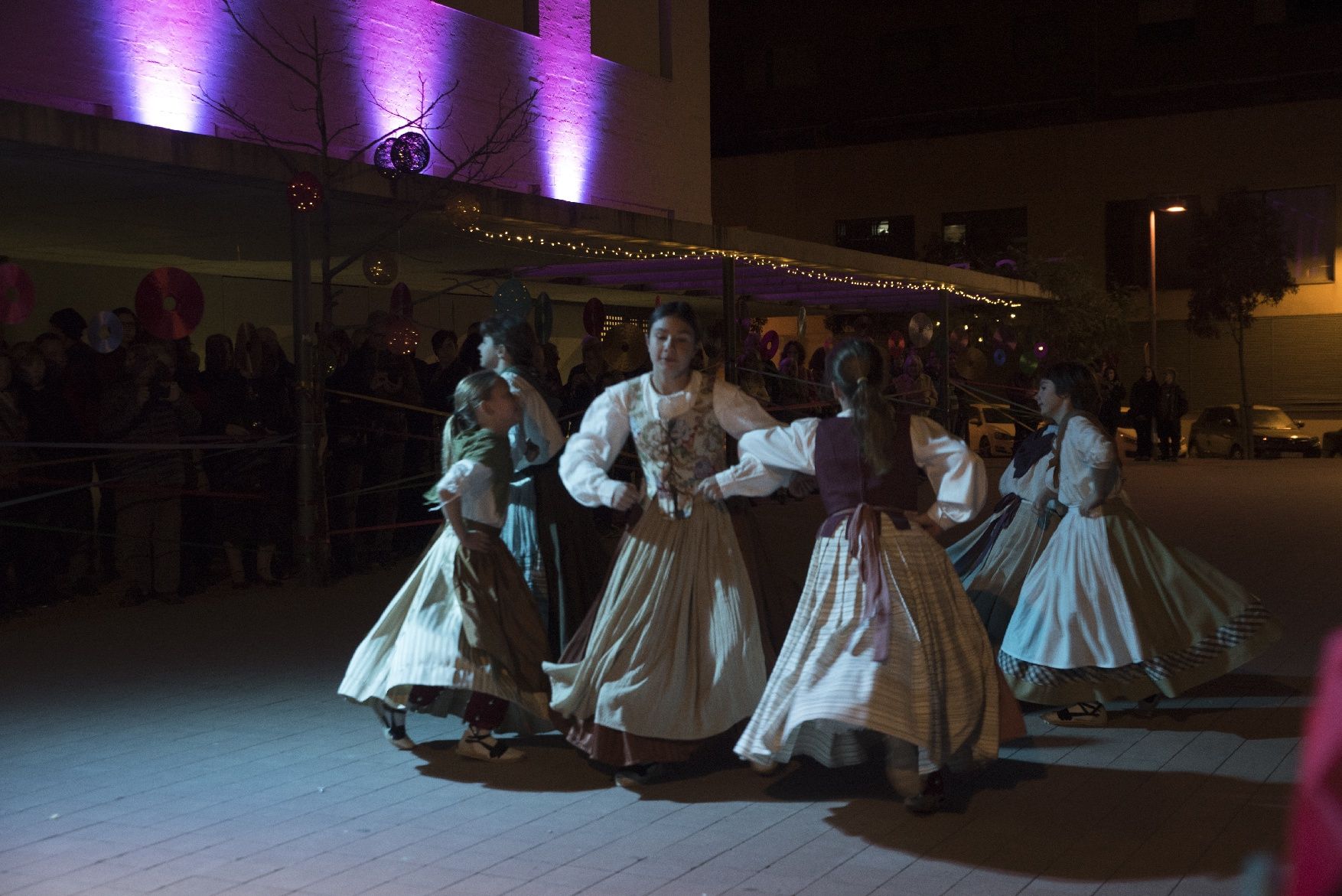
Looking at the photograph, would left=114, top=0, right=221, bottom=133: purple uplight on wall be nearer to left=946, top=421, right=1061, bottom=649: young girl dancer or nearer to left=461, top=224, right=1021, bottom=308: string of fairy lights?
left=461, top=224, right=1021, bottom=308: string of fairy lights

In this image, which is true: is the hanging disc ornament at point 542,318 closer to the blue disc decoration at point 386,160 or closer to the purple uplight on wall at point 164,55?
the blue disc decoration at point 386,160

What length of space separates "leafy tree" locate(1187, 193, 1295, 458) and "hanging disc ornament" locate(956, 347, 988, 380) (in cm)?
792

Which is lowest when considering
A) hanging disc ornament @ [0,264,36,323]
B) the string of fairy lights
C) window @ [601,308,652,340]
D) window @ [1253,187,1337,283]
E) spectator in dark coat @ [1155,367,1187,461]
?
spectator in dark coat @ [1155,367,1187,461]

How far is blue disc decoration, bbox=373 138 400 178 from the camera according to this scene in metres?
11.5

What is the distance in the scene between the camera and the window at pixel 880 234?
4253 centimetres

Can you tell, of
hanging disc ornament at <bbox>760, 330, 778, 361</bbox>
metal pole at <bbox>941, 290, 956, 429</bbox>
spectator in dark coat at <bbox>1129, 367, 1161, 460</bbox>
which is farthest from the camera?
spectator in dark coat at <bbox>1129, 367, 1161, 460</bbox>

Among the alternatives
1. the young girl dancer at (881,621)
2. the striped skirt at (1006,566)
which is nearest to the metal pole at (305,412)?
the striped skirt at (1006,566)

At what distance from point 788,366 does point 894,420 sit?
13.5m

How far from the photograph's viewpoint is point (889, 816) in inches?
209

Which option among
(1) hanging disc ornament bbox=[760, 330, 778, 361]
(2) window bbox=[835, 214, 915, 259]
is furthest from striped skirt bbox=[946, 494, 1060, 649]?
(2) window bbox=[835, 214, 915, 259]

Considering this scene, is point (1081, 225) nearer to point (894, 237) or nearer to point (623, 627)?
point (894, 237)

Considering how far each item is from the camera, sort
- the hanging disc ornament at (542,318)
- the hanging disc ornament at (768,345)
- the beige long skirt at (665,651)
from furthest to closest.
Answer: the hanging disc ornament at (768,345) < the hanging disc ornament at (542,318) < the beige long skirt at (665,651)

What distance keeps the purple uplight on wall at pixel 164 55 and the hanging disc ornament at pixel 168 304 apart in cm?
379

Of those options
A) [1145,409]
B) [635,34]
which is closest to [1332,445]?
[1145,409]
